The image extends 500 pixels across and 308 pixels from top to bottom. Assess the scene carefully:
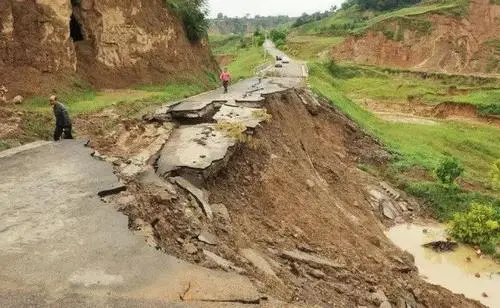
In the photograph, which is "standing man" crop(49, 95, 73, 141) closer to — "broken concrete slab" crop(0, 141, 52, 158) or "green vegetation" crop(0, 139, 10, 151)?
"broken concrete slab" crop(0, 141, 52, 158)

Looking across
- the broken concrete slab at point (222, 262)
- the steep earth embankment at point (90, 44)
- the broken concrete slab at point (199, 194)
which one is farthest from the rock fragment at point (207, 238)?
the steep earth embankment at point (90, 44)

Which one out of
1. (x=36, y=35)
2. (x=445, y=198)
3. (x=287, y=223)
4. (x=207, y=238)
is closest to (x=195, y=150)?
(x=287, y=223)

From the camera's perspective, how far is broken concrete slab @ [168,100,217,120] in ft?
46.3

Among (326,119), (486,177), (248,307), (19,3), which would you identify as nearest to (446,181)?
(486,177)

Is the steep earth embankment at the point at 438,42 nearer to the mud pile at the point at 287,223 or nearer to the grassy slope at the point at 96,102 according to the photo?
the grassy slope at the point at 96,102

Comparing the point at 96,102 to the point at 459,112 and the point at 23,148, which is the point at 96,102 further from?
the point at 459,112

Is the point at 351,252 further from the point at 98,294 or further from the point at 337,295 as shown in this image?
the point at 98,294

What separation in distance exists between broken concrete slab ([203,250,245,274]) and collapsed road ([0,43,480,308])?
27 millimetres

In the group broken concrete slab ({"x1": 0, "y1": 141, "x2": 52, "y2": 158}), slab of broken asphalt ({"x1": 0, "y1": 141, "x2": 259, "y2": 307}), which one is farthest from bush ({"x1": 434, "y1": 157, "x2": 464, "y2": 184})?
broken concrete slab ({"x1": 0, "y1": 141, "x2": 52, "y2": 158})

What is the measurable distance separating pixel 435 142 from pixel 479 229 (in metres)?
11.2

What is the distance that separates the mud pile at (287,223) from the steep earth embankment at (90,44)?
707 cm

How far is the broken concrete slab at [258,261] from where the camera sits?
6.84 m

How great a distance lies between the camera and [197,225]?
24.5 ft

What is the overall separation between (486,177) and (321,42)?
46.1 m
